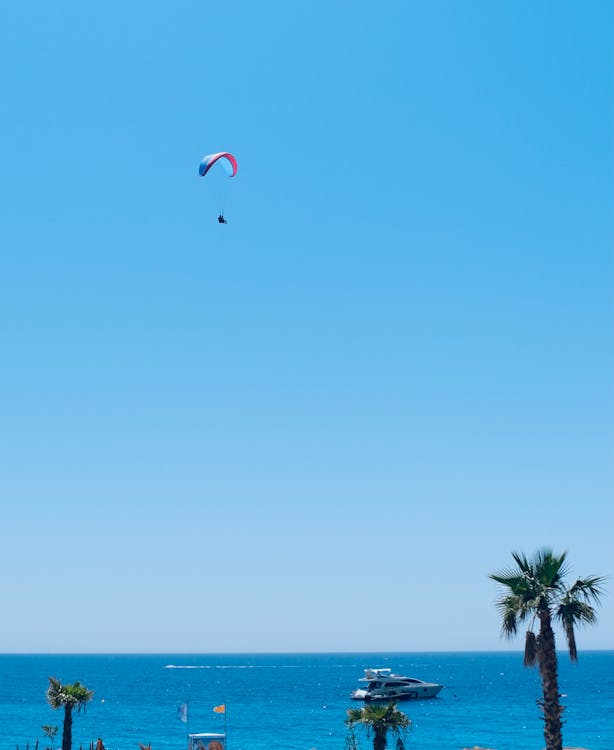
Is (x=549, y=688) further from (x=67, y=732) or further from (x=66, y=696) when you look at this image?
(x=66, y=696)

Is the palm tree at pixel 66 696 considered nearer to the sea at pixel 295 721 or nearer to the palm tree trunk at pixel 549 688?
the sea at pixel 295 721

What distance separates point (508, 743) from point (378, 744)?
68483mm

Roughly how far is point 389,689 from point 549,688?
431 feet

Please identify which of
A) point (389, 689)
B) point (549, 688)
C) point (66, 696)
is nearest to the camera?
point (549, 688)

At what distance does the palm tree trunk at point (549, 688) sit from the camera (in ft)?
85.9

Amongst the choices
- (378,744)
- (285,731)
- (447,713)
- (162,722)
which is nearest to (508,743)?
(285,731)

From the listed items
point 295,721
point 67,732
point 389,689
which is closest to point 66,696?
point 67,732

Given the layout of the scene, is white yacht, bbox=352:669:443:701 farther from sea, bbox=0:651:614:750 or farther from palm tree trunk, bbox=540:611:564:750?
palm tree trunk, bbox=540:611:564:750

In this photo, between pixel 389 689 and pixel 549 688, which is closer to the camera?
pixel 549 688

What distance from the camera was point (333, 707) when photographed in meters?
152

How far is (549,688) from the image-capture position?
86.7 ft

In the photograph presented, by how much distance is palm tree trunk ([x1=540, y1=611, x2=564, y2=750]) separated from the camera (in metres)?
26.2


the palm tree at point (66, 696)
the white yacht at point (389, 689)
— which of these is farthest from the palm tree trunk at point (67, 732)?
the white yacht at point (389, 689)

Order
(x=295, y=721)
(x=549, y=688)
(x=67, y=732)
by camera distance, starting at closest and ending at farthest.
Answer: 1. (x=549, y=688)
2. (x=67, y=732)
3. (x=295, y=721)
